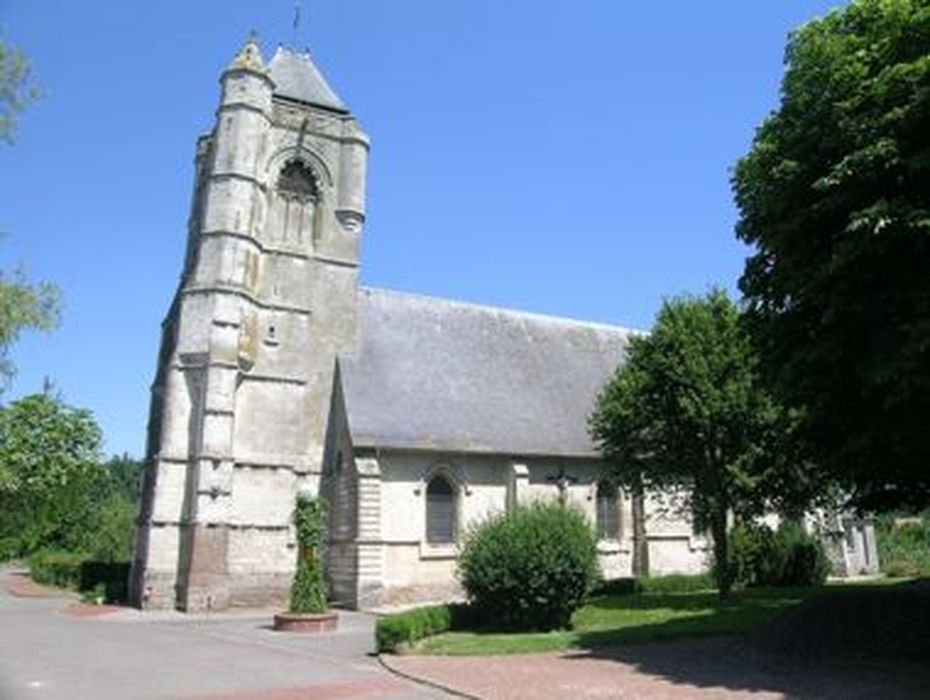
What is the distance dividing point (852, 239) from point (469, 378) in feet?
75.4

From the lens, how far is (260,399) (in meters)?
33.0

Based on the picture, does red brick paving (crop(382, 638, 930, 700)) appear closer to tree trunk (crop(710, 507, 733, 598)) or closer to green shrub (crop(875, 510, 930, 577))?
tree trunk (crop(710, 507, 733, 598))

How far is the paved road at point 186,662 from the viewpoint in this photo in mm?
13672

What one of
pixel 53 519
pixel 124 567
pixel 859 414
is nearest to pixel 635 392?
pixel 859 414

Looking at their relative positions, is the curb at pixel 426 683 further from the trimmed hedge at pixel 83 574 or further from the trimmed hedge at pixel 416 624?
the trimmed hedge at pixel 83 574

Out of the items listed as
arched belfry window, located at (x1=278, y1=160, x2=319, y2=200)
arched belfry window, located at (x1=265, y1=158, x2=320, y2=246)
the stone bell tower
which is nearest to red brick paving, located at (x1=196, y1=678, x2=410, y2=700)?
the stone bell tower

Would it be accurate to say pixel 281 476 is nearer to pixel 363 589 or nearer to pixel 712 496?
pixel 363 589

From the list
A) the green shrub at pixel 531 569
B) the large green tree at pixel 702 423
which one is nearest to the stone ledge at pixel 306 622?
the green shrub at pixel 531 569

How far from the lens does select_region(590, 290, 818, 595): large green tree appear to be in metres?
25.9

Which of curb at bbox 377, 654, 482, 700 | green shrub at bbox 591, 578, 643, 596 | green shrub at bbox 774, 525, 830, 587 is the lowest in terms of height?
curb at bbox 377, 654, 482, 700

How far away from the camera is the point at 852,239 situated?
1320 cm

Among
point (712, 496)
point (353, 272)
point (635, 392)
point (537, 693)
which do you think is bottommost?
point (537, 693)

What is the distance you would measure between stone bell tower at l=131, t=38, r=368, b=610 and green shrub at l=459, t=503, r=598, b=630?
12313 mm

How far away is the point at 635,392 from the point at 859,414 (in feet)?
42.4
